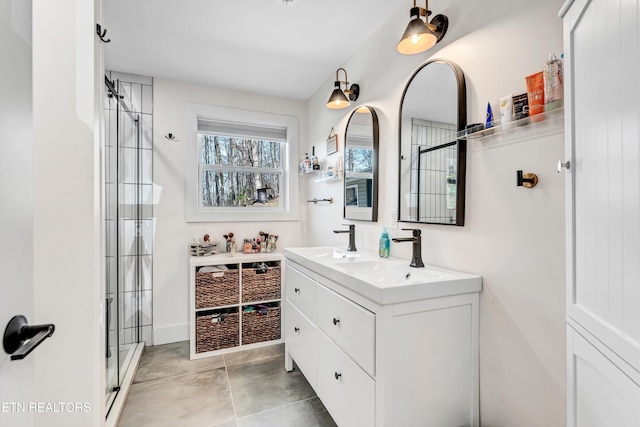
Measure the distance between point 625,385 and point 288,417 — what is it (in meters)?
1.66

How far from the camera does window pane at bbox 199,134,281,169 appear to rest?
118 inches

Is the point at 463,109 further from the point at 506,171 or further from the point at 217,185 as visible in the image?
the point at 217,185

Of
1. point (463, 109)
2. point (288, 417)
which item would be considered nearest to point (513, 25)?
point (463, 109)

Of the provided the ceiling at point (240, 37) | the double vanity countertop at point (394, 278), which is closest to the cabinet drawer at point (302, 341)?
the double vanity countertop at point (394, 278)

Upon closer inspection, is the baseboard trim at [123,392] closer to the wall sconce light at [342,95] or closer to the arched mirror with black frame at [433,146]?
the arched mirror with black frame at [433,146]

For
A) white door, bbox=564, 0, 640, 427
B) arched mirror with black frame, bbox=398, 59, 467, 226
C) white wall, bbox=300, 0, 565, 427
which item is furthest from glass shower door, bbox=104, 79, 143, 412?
white door, bbox=564, 0, 640, 427

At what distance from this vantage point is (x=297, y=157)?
10.6 ft

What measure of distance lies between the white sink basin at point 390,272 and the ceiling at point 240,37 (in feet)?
4.77

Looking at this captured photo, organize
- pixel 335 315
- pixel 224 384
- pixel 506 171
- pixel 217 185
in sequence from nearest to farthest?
1. pixel 506 171
2. pixel 335 315
3. pixel 224 384
4. pixel 217 185

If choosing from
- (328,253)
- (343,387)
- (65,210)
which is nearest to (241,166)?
(328,253)

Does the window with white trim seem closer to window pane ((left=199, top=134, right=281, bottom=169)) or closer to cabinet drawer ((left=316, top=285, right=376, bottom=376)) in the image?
window pane ((left=199, top=134, right=281, bottom=169))

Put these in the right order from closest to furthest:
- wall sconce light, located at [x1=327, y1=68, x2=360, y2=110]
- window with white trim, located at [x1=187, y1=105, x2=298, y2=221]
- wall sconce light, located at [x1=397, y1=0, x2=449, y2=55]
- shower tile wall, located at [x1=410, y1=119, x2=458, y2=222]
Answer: wall sconce light, located at [x1=397, y1=0, x2=449, y2=55], shower tile wall, located at [x1=410, y1=119, x2=458, y2=222], wall sconce light, located at [x1=327, y1=68, x2=360, y2=110], window with white trim, located at [x1=187, y1=105, x2=298, y2=221]

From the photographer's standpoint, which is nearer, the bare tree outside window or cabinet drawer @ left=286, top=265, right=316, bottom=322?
cabinet drawer @ left=286, top=265, right=316, bottom=322

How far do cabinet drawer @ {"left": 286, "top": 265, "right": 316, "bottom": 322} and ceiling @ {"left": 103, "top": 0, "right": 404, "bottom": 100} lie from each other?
1.69m
